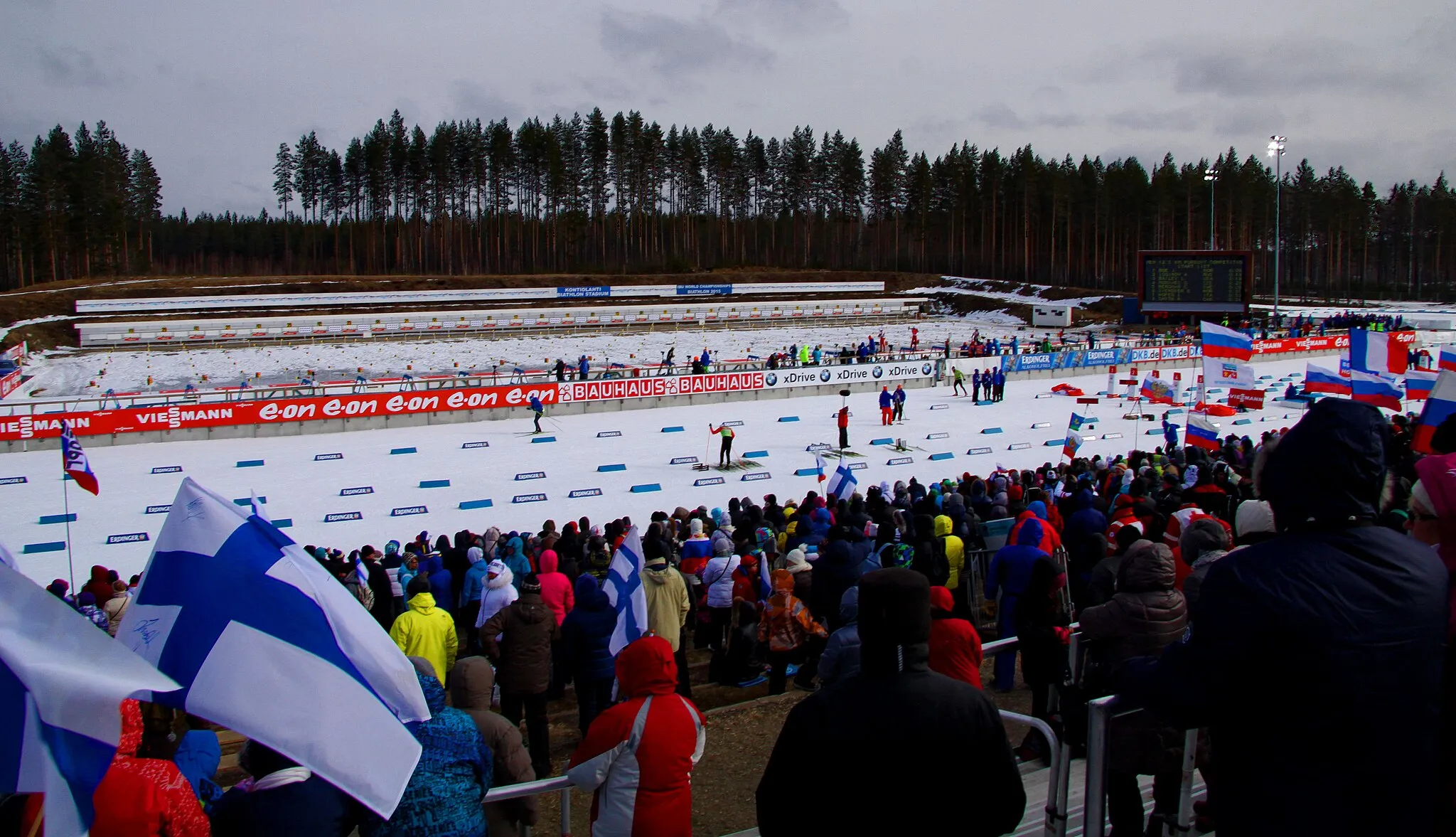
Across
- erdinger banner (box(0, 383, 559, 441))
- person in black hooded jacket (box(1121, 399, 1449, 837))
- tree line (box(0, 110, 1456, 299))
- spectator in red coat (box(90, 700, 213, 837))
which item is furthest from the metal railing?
tree line (box(0, 110, 1456, 299))

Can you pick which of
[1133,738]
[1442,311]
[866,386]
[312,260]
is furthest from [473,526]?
[312,260]

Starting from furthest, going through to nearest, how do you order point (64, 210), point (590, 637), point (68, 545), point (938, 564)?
point (64, 210)
point (68, 545)
point (938, 564)
point (590, 637)

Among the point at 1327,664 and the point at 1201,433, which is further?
the point at 1201,433

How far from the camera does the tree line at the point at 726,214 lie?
8369cm

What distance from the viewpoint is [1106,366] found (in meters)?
38.5

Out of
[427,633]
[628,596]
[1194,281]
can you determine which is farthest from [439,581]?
[1194,281]

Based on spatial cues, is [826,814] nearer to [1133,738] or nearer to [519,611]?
[1133,738]

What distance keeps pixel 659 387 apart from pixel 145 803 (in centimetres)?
2812

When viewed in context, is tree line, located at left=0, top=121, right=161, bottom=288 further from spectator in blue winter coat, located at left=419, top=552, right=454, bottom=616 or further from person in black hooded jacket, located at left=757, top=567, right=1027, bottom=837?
person in black hooded jacket, located at left=757, top=567, right=1027, bottom=837

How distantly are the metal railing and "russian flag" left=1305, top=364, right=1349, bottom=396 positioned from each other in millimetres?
Answer: 19379

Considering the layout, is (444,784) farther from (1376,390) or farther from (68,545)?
(1376,390)

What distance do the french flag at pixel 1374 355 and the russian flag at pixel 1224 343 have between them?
234 cm

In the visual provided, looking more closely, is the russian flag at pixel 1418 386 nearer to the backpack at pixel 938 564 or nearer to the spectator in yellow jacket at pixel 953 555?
the spectator in yellow jacket at pixel 953 555

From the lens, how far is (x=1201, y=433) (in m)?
16.1
